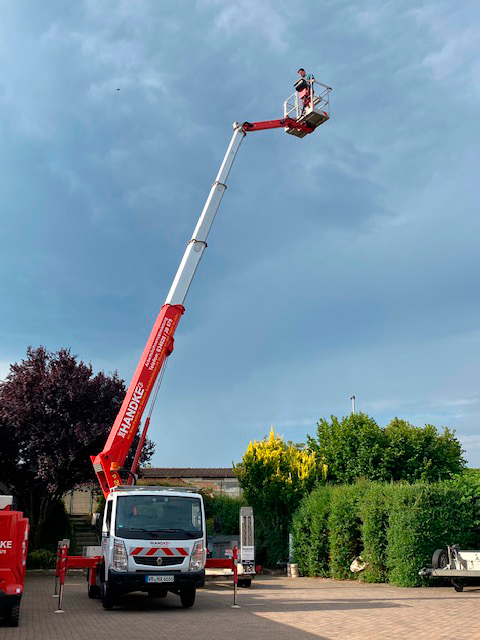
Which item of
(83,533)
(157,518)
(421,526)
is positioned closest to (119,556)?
(157,518)

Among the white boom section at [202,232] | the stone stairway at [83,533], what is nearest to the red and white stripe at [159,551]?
the white boom section at [202,232]

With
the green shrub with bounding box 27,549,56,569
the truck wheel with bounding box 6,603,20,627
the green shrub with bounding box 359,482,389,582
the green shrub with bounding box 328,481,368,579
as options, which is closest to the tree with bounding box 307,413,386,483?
the green shrub with bounding box 328,481,368,579

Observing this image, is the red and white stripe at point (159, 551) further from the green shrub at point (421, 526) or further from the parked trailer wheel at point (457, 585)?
the parked trailer wheel at point (457, 585)

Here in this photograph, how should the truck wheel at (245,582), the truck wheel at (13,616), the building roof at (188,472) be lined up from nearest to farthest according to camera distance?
the truck wheel at (13,616), the truck wheel at (245,582), the building roof at (188,472)

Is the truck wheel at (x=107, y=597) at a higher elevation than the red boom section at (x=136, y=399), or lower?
lower

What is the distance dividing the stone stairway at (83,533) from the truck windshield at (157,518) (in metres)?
14.5

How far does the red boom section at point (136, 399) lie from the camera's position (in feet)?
48.4

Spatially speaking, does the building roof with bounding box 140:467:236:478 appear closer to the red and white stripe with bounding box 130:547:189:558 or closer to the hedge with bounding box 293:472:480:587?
the hedge with bounding box 293:472:480:587

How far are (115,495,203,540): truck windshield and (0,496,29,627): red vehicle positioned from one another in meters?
2.16

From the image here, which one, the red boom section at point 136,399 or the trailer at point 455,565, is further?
the trailer at point 455,565

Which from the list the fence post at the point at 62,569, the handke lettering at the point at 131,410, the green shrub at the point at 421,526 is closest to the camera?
the fence post at the point at 62,569

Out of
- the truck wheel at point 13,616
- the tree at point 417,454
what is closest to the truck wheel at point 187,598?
the truck wheel at point 13,616

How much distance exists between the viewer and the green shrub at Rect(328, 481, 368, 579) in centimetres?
2083

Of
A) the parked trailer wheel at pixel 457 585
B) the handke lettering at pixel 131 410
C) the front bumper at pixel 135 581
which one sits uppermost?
the handke lettering at pixel 131 410
